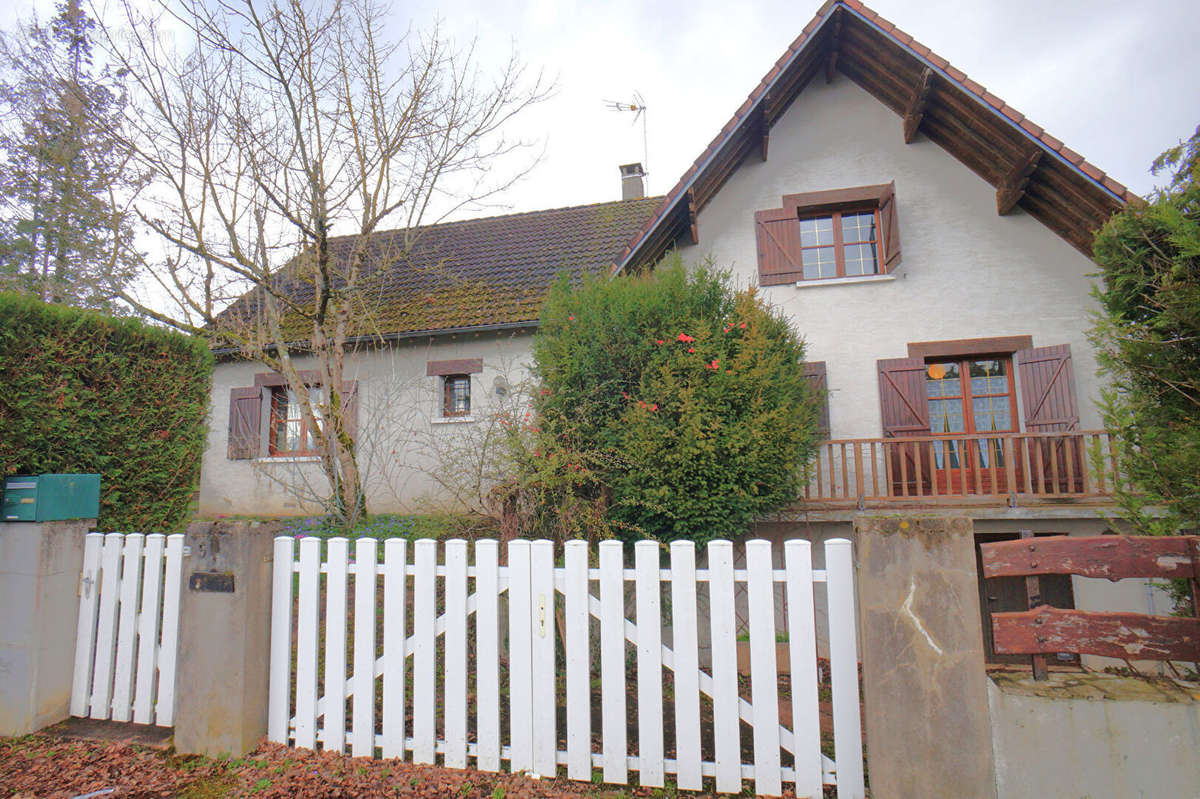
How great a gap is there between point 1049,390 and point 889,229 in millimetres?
3026

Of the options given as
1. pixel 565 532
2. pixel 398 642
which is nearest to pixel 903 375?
pixel 565 532

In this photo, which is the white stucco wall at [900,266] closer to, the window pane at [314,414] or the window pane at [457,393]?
the window pane at [314,414]

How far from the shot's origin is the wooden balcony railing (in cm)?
723

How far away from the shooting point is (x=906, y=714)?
2.67 metres

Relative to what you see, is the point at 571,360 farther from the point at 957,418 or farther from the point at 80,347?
the point at 957,418

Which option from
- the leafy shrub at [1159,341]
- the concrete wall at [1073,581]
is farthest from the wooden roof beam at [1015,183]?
the leafy shrub at [1159,341]

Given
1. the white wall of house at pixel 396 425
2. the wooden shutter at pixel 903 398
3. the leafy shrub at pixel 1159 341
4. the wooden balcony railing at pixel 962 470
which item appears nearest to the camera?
the leafy shrub at pixel 1159 341

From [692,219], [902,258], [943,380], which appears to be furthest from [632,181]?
[943,380]

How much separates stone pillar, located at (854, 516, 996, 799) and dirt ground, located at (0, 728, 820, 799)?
80cm

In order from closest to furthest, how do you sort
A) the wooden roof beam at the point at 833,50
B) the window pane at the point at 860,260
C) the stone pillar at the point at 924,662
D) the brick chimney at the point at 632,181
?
the stone pillar at the point at 924,662
the wooden roof beam at the point at 833,50
the window pane at the point at 860,260
the brick chimney at the point at 632,181

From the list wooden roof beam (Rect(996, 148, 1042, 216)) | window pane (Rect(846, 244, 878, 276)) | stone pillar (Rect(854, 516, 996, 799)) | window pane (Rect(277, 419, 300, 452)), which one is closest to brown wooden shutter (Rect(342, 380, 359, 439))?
window pane (Rect(277, 419, 300, 452))

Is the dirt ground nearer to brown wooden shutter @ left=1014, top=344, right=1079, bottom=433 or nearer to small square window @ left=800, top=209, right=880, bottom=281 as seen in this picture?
brown wooden shutter @ left=1014, top=344, right=1079, bottom=433

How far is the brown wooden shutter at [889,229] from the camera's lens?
29.0 feet

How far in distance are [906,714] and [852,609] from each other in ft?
1.50
